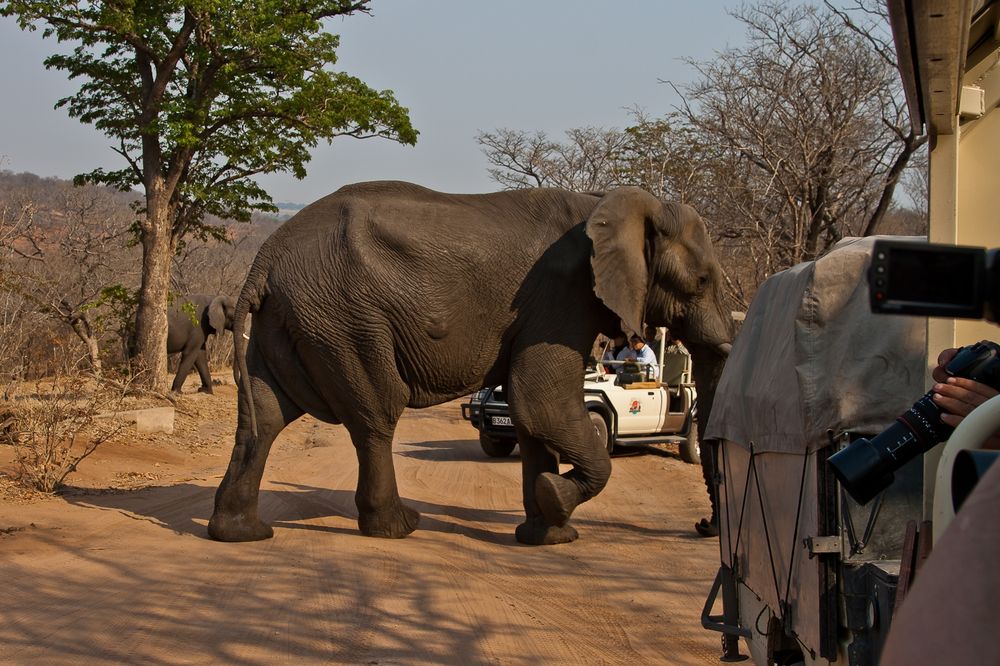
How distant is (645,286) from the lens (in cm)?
934

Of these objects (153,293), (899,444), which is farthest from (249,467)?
(153,293)

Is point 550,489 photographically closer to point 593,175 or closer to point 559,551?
point 559,551

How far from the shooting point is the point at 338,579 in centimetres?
752

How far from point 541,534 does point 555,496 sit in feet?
1.43

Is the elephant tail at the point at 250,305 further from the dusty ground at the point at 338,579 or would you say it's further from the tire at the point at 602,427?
the tire at the point at 602,427

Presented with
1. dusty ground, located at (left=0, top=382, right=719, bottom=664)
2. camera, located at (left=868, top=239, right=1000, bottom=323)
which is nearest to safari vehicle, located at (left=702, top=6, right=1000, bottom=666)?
camera, located at (left=868, top=239, right=1000, bottom=323)

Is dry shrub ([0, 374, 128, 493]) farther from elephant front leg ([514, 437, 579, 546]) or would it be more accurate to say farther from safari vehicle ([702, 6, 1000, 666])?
safari vehicle ([702, 6, 1000, 666])

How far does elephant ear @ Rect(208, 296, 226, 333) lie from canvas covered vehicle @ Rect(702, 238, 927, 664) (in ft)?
68.6

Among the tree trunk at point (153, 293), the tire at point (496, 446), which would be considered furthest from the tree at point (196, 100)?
the tire at point (496, 446)

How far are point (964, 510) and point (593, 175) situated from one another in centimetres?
2906

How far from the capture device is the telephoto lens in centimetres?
254

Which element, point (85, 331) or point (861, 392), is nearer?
point (861, 392)

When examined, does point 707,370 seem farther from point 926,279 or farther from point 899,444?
point 926,279

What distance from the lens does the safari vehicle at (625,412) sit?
49.7 feet
